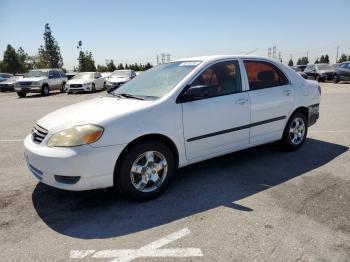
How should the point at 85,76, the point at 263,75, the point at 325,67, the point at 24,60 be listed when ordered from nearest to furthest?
the point at 263,75, the point at 85,76, the point at 325,67, the point at 24,60

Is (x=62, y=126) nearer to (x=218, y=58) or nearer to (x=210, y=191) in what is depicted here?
(x=210, y=191)

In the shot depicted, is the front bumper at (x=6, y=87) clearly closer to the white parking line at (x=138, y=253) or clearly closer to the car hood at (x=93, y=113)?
the car hood at (x=93, y=113)

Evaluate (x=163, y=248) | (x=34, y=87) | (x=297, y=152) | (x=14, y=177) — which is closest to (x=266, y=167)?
(x=297, y=152)

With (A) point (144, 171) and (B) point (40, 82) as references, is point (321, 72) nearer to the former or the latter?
(B) point (40, 82)

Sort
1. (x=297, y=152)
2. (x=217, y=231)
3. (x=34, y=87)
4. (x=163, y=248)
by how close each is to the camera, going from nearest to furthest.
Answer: (x=163, y=248) < (x=217, y=231) < (x=297, y=152) < (x=34, y=87)

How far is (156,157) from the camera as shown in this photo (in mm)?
4105

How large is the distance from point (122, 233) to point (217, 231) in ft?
2.98

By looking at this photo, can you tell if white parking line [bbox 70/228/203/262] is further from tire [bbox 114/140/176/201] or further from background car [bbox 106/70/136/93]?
background car [bbox 106/70/136/93]

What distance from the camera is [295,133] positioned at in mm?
5844

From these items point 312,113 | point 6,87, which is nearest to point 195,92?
point 312,113

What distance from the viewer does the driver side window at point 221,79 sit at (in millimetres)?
4551

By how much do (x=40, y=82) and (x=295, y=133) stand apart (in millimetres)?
19082

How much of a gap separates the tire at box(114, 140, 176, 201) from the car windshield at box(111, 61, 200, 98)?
728mm

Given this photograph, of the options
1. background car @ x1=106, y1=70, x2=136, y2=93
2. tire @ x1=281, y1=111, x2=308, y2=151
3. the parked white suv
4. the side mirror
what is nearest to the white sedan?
the parked white suv
